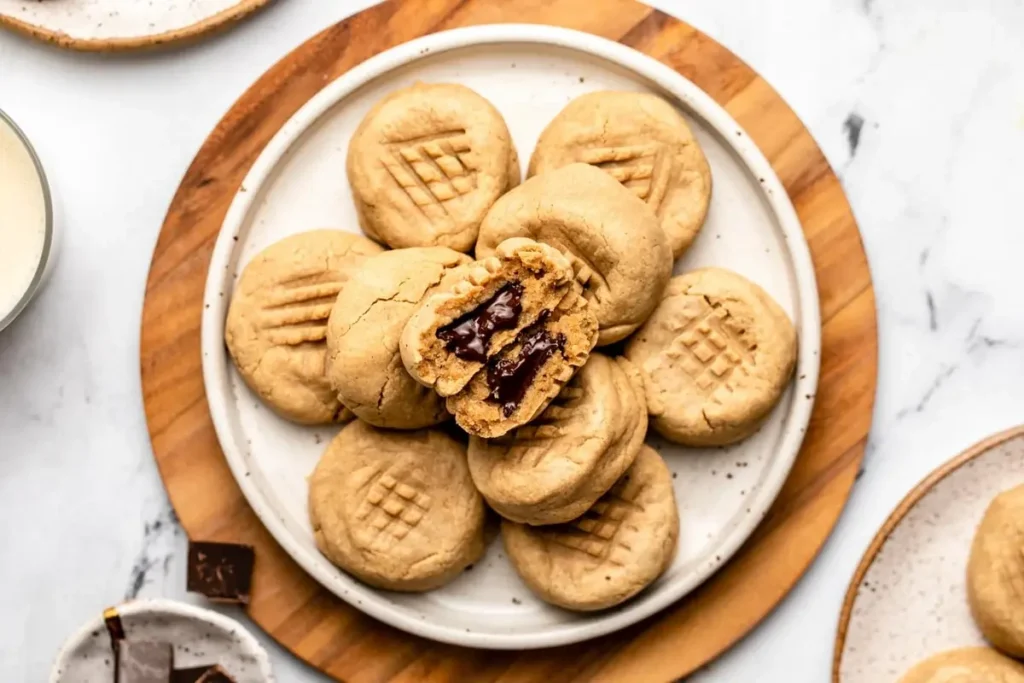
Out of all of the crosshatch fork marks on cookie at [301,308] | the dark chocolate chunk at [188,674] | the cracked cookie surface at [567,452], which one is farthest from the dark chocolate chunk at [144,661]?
the cracked cookie surface at [567,452]

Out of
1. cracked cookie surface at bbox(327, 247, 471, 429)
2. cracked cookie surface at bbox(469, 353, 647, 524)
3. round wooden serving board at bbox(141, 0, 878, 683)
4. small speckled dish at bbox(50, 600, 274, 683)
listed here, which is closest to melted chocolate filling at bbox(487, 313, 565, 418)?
cracked cookie surface at bbox(469, 353, 647, 524)

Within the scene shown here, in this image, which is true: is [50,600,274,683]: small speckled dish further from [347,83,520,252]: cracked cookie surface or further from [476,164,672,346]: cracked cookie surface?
[476,164,672,346]: cracked cookie surface

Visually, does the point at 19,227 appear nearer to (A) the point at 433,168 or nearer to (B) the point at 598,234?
(A) the point at 433,168

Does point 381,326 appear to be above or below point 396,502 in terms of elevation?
above

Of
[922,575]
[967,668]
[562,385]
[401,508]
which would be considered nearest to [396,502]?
[401,508]

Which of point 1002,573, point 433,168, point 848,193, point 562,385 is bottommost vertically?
point 1002,573

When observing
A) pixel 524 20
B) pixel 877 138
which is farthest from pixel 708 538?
pixel 524 20

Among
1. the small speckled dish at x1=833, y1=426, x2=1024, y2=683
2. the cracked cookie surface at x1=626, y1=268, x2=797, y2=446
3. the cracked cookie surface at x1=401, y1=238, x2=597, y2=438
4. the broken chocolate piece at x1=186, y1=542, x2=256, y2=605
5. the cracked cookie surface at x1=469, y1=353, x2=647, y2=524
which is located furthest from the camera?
the broken chocolate piece at x1=186, y1=542, x2=256, y2=605
